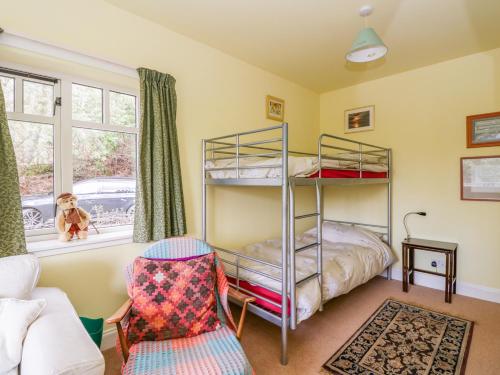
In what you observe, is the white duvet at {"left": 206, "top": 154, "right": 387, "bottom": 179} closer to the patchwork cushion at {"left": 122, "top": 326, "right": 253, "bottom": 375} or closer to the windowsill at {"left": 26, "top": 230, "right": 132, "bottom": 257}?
the windowsill at {"left": 26, "top": 230, "right": 132, "bottom": 257}

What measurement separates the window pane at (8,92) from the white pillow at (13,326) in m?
1.26

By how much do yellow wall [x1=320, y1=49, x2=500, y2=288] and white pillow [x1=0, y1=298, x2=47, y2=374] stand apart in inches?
143

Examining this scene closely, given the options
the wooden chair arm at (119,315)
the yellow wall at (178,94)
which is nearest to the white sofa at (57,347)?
the wooden chair arm at (119,315)

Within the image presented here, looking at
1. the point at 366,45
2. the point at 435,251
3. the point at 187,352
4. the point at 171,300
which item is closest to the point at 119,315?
the point at 171,300

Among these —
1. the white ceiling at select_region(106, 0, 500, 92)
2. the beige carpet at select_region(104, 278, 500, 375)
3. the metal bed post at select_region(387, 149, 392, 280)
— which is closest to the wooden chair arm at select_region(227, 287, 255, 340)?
the beige carpet at select_region(104, 278, 500, 375)

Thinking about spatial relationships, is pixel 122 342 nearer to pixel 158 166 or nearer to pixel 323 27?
pixel 158 166

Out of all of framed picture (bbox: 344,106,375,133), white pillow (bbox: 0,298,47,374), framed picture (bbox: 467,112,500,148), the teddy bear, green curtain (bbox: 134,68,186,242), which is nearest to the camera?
white pillow (bbox: 0,298,47,374)

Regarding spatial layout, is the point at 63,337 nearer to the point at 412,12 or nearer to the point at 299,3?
the point at 299,3

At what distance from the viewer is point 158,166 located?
2.22 m

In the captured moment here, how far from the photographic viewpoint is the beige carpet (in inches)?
76.7

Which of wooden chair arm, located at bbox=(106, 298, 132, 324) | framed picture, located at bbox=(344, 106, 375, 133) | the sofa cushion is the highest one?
framed picture, located at bbox=(344, 106, 375, 133)

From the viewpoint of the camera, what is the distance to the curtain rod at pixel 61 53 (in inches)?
68.4

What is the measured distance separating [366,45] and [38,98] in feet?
7.53

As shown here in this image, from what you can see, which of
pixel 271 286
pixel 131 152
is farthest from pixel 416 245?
pixel 131 152
